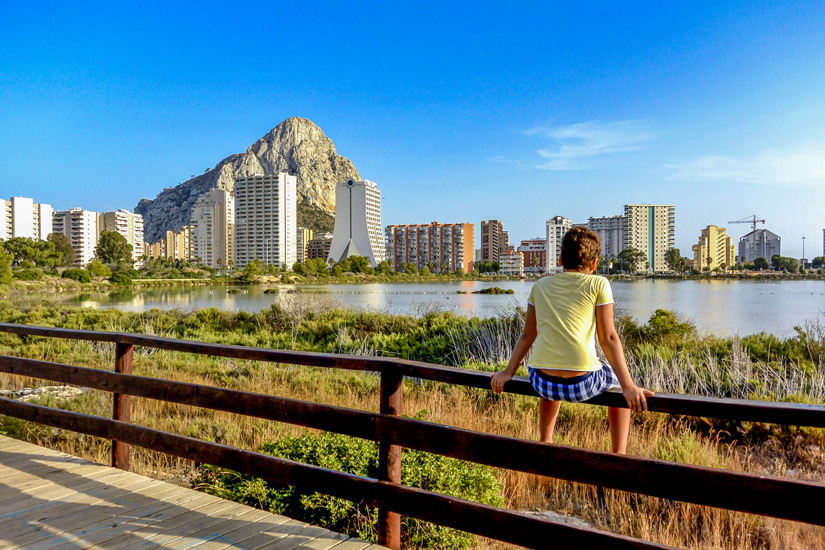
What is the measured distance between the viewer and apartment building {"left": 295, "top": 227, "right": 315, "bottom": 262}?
539ft

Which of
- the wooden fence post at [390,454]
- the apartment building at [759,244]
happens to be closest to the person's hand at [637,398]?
the wooden fence post at [390,454]

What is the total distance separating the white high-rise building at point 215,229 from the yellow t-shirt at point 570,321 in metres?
165

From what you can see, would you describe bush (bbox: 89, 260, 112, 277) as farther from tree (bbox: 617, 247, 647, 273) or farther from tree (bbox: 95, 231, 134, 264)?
tree (bbox: 617, 247, 647, 273)

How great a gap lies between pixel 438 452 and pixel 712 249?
574 feet

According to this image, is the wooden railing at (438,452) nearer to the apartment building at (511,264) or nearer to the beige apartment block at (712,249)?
the apartment building at (511,264)

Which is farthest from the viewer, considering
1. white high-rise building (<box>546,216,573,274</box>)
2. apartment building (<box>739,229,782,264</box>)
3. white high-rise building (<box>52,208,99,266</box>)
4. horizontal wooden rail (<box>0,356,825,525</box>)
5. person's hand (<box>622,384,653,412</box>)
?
apartment building (<box>739,229,782,264</box>)

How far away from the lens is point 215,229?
165 meters

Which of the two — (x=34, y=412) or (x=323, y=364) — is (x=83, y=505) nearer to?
(x=34, y=412)

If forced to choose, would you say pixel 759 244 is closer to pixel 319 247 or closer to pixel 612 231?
pixel 612 231

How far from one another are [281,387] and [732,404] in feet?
23.1

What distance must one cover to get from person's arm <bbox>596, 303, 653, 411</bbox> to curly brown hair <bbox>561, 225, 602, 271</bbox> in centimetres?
25

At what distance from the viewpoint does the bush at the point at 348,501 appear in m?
2.97

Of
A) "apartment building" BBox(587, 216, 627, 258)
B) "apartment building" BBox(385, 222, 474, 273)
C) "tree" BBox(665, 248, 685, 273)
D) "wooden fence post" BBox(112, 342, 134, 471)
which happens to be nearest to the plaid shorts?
"wooden fence post" BBox(112, 342, 134, 471)

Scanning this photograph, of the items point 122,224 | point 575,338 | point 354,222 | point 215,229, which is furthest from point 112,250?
point 575,338
